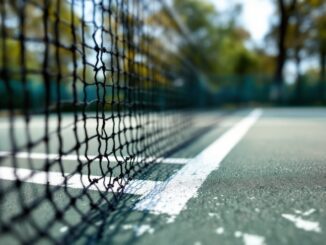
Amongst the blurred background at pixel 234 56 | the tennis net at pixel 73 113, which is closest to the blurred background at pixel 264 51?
the blurred background at pixel 234 56

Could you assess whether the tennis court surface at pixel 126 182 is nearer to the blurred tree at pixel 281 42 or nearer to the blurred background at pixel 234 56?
the blurred background at pixel 234 56

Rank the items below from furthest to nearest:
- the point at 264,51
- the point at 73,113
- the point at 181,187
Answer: the point at 264,51, the point at 73,113, the point at 181,187

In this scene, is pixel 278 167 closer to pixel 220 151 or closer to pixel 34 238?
pixel 220 151

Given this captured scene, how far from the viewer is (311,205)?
1.48 m

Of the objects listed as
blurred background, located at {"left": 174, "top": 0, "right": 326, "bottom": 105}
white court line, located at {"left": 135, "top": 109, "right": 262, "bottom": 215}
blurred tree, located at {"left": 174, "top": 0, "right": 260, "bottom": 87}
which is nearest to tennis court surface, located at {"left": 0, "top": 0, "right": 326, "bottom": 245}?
white court line, located at {"left": 135, "top": 109, "right": 262, "bottom": 215}

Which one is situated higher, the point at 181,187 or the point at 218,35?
the point at 218,35

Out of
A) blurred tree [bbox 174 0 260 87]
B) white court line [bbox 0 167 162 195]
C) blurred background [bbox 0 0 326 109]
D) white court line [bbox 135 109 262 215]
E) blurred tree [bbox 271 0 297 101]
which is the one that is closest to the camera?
white court line [bbox 135 109 262 215]

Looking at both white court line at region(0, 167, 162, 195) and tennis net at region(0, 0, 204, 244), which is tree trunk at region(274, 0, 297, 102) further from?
white court line at region(0, 167, 162, 195)

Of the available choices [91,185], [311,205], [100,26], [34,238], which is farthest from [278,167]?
[34,238]

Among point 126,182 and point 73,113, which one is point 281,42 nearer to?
point 73,113

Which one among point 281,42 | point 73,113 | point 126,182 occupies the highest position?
point 281,42

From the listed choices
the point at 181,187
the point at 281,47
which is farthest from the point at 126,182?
the point at 281,47

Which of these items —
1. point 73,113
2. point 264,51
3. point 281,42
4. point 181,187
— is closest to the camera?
point 181,187

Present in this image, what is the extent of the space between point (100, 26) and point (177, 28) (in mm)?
3800
